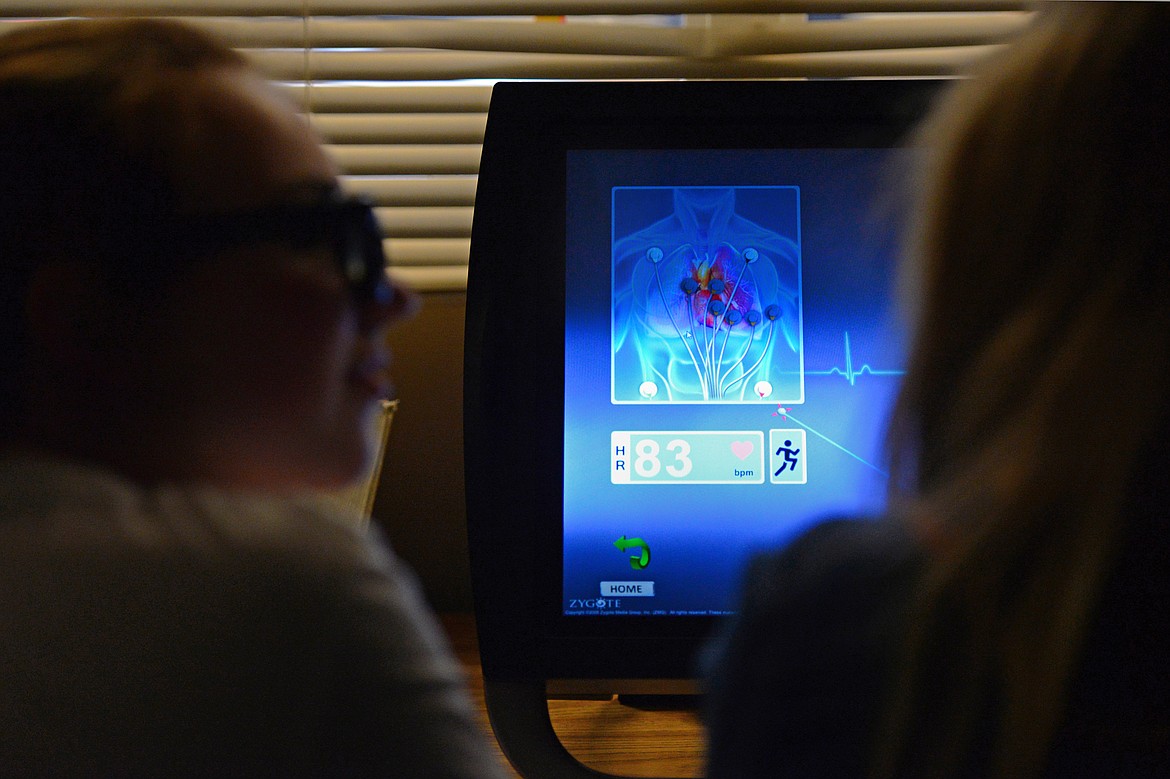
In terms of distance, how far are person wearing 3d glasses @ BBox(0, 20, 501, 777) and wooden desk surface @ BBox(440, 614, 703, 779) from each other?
36 cm

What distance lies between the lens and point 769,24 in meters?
1.21

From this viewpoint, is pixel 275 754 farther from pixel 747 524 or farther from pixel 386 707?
pixel 747 524

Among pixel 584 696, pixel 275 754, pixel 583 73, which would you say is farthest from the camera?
pixel 583 73

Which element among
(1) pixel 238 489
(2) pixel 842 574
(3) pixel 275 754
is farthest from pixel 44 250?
(2) pixel 842 574

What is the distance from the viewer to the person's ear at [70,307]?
1.53ft

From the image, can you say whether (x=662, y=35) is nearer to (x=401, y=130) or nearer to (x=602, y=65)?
(x=602, y=65)

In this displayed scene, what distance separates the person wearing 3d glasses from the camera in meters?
0.43

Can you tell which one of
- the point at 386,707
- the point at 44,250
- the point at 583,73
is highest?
the point at 583,73

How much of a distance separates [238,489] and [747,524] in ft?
1.45

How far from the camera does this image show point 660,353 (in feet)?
2.64

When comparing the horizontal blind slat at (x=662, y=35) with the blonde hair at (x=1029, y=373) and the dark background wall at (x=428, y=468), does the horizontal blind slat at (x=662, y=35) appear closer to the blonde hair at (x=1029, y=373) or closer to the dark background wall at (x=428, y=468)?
the dark background wall at (x=428, y=468)

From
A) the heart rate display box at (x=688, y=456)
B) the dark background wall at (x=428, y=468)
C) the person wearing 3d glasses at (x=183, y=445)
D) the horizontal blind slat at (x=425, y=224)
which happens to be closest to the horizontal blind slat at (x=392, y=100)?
the horizontal blind slat at (x=425, y=224)

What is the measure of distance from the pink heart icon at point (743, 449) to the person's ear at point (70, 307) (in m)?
0.49

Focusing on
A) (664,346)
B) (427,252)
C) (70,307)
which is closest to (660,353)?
(664,346)
